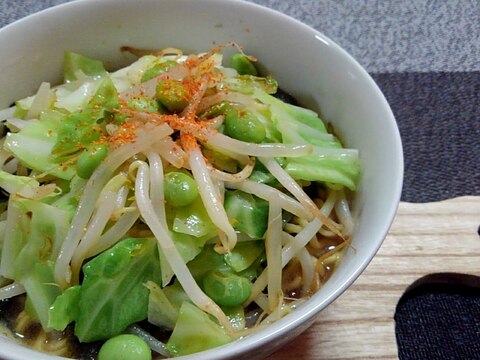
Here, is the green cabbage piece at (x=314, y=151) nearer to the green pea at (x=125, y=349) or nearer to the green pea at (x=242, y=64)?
the green pea at (x=242, y=64)

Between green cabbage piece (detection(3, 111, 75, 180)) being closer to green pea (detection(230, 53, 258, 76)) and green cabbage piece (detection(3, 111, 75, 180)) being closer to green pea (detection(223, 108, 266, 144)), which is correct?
green pea (detection(223, 108, 266, 144))

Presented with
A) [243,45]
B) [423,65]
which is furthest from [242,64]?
[423,65]

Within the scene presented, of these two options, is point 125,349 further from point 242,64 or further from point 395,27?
point 395,27

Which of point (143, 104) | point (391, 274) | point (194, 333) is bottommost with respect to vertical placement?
point (391, 274)

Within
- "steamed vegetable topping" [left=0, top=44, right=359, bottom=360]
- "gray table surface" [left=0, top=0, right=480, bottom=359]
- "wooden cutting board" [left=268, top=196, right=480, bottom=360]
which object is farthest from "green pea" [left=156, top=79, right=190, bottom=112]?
"gray table surface" [left=0, top=0, right=480, bottom=359]

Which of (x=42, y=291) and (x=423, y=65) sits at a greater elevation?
(x=42, y=291)

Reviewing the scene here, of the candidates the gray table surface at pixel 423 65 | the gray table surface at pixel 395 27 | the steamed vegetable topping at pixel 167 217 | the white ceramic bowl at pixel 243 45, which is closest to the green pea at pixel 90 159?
the steamed vegetable topping at pixel 167 217

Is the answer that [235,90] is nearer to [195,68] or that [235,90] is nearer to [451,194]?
[195,68]
